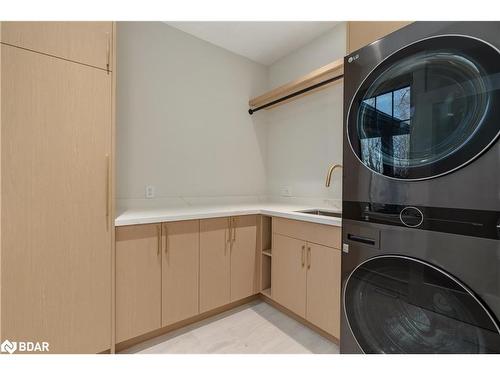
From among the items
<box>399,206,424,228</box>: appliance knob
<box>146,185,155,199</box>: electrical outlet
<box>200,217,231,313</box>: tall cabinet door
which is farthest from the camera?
<box>146,185,155,199</box>: electrical outlet

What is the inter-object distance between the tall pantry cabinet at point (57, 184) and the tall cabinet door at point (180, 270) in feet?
1.06

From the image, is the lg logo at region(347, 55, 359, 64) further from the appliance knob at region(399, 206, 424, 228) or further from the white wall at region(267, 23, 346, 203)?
the white wall at region(267, 23, 346, 203)

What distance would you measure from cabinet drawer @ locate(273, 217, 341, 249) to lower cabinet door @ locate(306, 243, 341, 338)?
45 millimetres

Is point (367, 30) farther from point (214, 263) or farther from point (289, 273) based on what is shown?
point (214, 263)

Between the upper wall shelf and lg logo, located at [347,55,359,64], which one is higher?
the upper wall shelf

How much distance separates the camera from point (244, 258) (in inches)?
75.4

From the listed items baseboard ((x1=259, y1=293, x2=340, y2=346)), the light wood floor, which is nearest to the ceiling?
baseboard ((x1=259, y1=293, x2=340, y2=346))

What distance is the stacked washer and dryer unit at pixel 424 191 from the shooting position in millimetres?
727

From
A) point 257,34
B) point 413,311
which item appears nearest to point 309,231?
point 413,311

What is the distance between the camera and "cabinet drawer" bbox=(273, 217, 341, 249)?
55.9 inches

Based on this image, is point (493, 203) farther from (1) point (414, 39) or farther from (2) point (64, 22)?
(2) point (64, 22)

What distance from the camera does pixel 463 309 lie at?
0.78 m

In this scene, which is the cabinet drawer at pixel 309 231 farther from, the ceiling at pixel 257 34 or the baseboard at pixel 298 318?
the ceiling at pixel 257 34

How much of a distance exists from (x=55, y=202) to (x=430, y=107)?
1.72 metres
